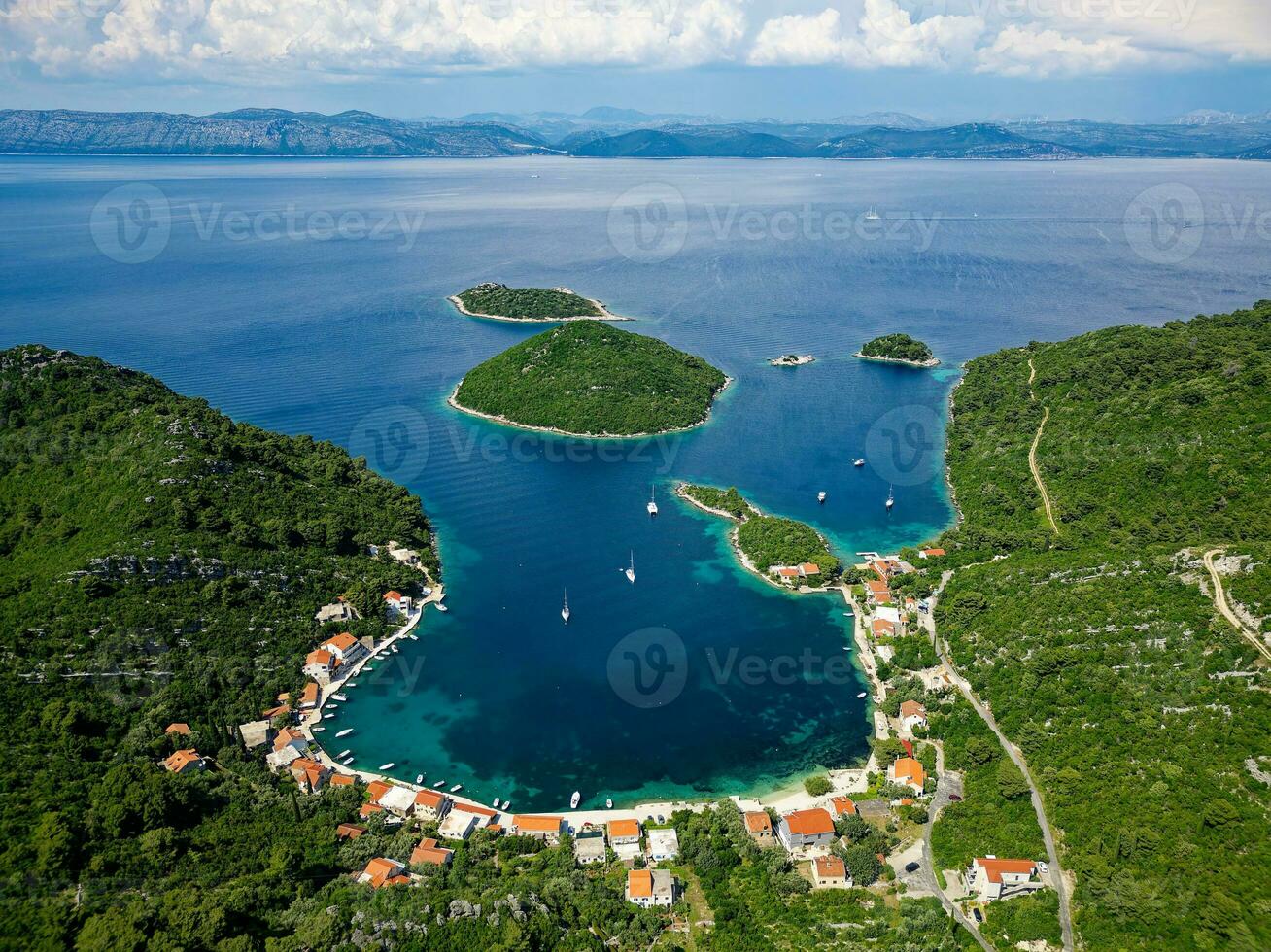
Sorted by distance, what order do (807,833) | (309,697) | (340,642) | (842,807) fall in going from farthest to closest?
(340,642) → (309,697) → (842,807) → (807,833)

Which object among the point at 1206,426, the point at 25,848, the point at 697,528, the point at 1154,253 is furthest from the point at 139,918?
the point at 1154,253

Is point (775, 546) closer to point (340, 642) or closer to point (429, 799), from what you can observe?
point (340, 642)

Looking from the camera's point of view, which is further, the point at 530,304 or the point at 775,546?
the point at 530,304

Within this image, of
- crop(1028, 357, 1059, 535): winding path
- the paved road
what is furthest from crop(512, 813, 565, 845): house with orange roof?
crop(1028, 357, 1059, 535): winding path

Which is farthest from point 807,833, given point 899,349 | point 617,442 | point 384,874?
point 899,349

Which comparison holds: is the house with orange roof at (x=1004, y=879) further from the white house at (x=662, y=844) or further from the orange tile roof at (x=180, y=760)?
the orange tile roof at (x=180, y=760)

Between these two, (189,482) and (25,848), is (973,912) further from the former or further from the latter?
(189,482)
